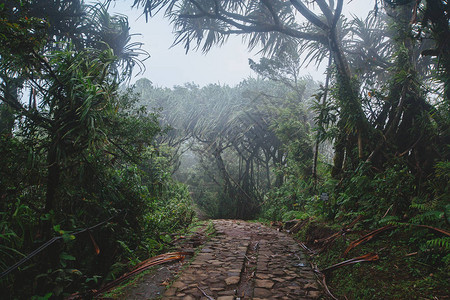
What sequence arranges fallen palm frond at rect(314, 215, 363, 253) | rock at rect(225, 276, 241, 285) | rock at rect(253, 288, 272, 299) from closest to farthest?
1. rock at rect(253, 288, 272, 299)
2. rock at rect(225, 276, 241, 285)
3. fallen palm frond at rect(314, 215, 363, 253)

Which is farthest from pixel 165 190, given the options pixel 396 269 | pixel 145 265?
pixel 396 269

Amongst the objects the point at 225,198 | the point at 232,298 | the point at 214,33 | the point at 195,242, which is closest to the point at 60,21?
the point at 214,33

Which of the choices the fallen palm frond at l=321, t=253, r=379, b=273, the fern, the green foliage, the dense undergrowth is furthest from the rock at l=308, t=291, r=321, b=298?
the green foliage

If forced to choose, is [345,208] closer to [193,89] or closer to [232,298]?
[232,298]

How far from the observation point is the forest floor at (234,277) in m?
2.02

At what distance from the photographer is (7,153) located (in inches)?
93.2

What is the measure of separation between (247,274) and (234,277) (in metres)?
0.19

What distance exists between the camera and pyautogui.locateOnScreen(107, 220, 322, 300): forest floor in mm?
2018

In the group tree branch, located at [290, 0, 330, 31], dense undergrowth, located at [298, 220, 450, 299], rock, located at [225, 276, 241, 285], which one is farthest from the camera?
tree branch, located at [290, 0, 330, 31]

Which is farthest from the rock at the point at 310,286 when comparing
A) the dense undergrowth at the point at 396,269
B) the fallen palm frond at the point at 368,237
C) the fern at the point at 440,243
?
the fern at the point at 440,243

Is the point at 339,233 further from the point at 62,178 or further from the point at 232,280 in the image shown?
the point at 62,178

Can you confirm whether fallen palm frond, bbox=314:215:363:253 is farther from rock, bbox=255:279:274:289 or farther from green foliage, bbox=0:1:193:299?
green foliage, bbox=0:1:193:299

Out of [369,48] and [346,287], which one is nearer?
[346,287]

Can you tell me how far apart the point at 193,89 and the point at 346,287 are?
1600 cm
